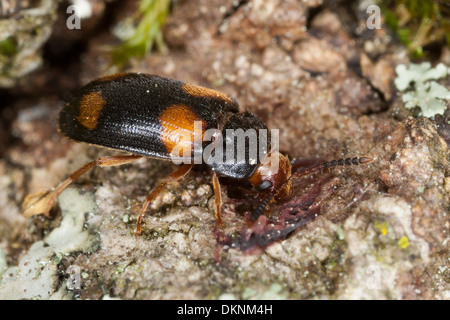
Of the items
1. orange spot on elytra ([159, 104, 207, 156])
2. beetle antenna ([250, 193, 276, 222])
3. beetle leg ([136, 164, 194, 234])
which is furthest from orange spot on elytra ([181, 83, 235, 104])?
beetle antenna ([250, 193, 276, 222])

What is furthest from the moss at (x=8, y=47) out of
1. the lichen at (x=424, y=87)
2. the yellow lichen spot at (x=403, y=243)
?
the yellow lichen spot at (x=403, y=243)

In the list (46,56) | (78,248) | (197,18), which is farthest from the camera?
(46,56)

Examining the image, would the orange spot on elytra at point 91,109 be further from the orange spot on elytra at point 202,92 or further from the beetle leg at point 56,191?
the orange spot on elytra at point 202,92

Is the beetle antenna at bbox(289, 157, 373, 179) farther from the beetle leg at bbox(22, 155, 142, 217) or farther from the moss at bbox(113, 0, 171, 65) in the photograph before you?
the moss at bbox(113, 0, 171, 65)

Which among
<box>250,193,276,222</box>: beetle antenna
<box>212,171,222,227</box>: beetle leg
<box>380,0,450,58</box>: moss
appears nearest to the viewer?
<box>250,193,276,222</box>: beetle antenna

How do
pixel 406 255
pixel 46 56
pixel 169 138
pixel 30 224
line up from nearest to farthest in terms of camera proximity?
pixel 406 255 < pixel 169 138 < pixel 30 224 < pixel 46 56

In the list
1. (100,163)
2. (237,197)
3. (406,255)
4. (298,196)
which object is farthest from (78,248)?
(406,255)
